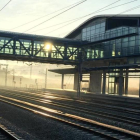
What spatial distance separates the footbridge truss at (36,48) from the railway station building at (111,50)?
167 inches

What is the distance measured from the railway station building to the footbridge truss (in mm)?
4229

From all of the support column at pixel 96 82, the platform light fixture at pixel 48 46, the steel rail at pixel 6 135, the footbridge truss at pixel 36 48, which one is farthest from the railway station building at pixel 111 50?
the steel rail at pixel 6 135

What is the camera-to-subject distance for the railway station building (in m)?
44.5

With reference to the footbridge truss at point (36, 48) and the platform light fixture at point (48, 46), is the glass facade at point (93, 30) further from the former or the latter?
the platform light fixture at point (48, 46)

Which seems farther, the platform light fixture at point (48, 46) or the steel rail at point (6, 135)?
the platform light fixture at point (48, 46)

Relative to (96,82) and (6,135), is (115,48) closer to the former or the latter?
(96,82)

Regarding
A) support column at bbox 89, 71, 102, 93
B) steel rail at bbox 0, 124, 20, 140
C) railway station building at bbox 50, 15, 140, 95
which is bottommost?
steel rail at bbox 0, 124, 20, 140

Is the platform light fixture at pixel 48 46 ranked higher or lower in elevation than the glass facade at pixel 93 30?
lower

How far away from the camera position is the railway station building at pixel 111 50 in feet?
146

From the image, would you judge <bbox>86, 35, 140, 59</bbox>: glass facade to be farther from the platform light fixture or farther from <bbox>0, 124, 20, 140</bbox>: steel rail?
<bbox>0, 124, 20, 140</bbox>: steel rail

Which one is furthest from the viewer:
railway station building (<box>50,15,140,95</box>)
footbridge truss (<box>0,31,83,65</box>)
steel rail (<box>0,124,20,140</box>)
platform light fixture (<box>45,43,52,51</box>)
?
platform light fixture (<box>45,43,52,51</box>)

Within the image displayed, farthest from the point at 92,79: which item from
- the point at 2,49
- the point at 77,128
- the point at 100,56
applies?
the point at 77,128

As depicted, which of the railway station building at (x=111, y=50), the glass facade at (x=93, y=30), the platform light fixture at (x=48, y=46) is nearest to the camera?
the railway station building at (x=111, y=50)

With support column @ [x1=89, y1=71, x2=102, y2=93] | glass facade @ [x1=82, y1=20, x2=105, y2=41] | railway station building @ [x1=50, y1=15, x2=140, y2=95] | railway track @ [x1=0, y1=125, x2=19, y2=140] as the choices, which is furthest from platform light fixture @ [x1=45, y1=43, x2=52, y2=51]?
railway track @ [x1=0, y1=125, x2=19, y2=140]
